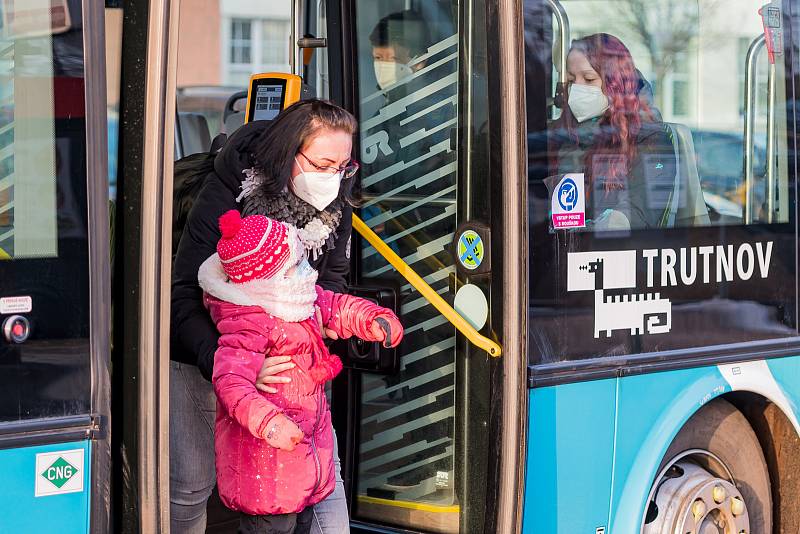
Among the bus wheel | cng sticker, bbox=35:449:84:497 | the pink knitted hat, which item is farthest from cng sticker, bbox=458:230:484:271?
cng sticker, bbox=35:449:84:497

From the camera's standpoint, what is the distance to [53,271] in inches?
115

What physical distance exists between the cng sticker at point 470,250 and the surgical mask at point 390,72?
2.16ft

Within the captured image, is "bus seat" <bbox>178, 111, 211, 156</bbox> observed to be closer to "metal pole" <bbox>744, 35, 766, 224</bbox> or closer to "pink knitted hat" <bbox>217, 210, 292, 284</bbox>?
"metal pole" <bbox>744, 35, 766, 224</bbox>

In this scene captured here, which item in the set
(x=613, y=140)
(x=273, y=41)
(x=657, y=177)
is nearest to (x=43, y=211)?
(x=613, y=140)

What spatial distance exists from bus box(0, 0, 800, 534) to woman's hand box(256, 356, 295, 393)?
0.34 m

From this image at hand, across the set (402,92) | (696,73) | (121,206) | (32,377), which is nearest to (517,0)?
(402,92)

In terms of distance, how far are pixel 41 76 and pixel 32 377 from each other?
71 cm

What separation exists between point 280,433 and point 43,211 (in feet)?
2.62

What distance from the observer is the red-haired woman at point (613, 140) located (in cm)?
405

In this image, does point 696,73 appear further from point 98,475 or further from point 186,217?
point 98,475

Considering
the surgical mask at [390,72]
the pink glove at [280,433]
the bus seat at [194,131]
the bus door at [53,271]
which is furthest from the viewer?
the bus seat at [194,131]

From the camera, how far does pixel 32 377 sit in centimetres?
289

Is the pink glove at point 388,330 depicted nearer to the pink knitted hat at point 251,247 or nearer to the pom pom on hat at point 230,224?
the pink knitted hat at point 251,247

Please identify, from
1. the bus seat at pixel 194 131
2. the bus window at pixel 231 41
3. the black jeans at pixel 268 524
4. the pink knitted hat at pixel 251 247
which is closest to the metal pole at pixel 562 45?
the pink knitted hat at pixel 251 247
